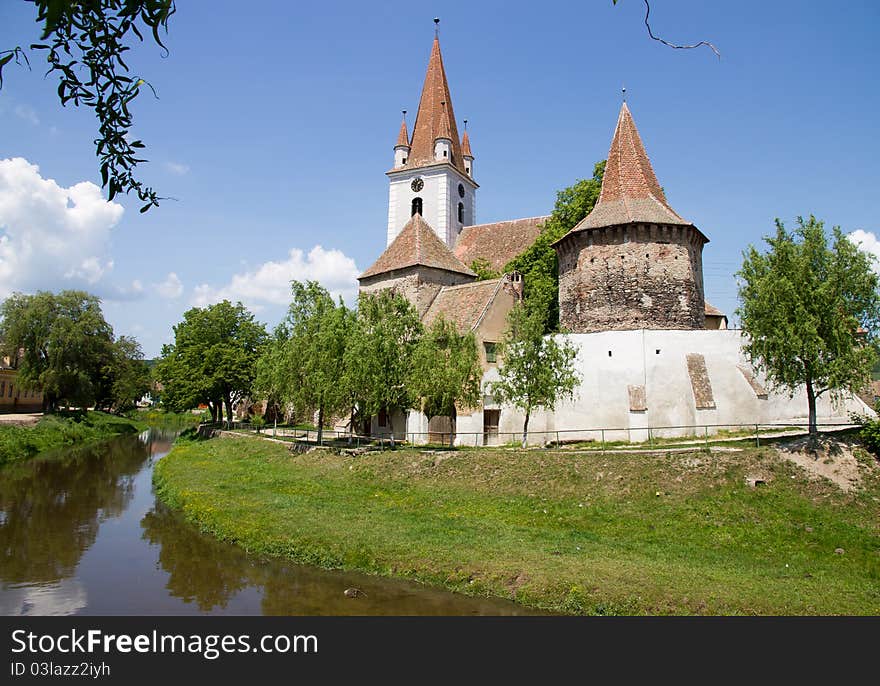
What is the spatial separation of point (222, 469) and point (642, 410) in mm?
18807

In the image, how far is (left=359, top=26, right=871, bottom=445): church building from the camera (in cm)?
2458

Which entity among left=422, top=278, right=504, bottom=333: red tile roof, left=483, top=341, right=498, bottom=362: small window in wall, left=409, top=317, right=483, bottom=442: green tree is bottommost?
left=409, top=317, right=483, bottom=442: green tree

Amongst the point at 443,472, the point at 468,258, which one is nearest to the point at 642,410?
the point at 443,472

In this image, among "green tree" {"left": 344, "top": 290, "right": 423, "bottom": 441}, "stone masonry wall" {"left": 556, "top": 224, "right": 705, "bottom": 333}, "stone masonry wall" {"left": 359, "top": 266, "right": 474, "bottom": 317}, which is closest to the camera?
"green tree" {"left": 344, "top": 290, "right": 423, "bottom": 441}

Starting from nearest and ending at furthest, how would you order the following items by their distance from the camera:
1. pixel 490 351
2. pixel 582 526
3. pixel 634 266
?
pixel 582 526 → pixel 634 266 → pixel 490 351

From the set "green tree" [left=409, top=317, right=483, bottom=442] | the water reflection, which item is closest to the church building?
"green tree" [left=409, top=317, right=483, bottom=442]

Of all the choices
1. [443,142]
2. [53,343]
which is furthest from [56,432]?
[443,142]

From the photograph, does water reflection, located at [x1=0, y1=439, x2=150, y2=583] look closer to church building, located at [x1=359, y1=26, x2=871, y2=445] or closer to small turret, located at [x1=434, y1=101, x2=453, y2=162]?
church building, located at [x1=359, y1=26, x2=871, y2=445]

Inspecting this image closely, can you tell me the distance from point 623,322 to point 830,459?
452 inches

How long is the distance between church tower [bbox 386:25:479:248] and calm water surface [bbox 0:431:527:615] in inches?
1531

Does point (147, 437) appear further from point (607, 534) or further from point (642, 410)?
point (607, 534)

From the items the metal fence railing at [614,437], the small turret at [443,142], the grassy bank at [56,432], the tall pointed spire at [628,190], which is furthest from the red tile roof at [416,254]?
the grassy bank at [56,432]

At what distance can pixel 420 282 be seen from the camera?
3494 cm

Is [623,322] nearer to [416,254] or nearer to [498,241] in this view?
[416,254]
